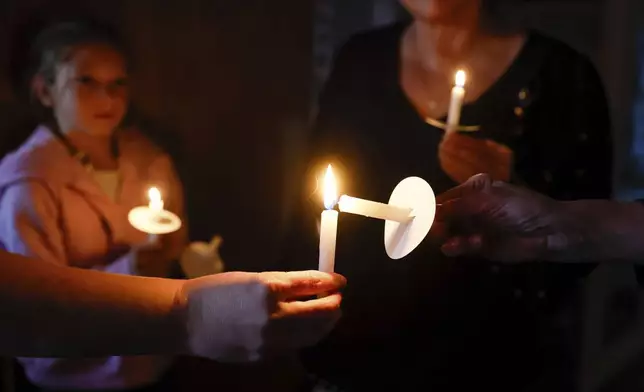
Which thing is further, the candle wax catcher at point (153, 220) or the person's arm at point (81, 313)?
the candle wax catcher at point (153, 220)

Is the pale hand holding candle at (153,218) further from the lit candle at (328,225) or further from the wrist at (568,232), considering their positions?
the wrist at (568,232)

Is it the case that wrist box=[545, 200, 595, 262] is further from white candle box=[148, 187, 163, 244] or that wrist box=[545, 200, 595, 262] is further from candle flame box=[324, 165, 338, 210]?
white candle box=[148, 187, 163, 244]

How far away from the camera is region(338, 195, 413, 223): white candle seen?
17.8 inches

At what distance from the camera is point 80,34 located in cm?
64

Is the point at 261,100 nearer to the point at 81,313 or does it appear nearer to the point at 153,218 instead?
the point at 153,218

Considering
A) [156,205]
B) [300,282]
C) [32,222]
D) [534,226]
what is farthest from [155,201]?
[534,226]

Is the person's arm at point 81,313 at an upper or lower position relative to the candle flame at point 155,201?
lower

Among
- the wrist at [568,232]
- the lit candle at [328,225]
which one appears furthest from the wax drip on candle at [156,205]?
the wrist at [568,232]

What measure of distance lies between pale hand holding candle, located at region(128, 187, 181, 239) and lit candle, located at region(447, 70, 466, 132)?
1.00 ft

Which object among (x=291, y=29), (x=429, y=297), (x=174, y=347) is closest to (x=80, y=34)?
(x=291, y=29)

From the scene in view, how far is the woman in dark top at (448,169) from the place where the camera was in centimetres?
63

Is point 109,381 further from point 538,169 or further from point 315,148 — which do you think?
point 538,169

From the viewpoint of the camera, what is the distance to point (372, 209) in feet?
1.49

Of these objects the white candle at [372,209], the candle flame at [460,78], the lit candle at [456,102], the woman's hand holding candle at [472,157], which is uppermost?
the candle flame at [460,78]
